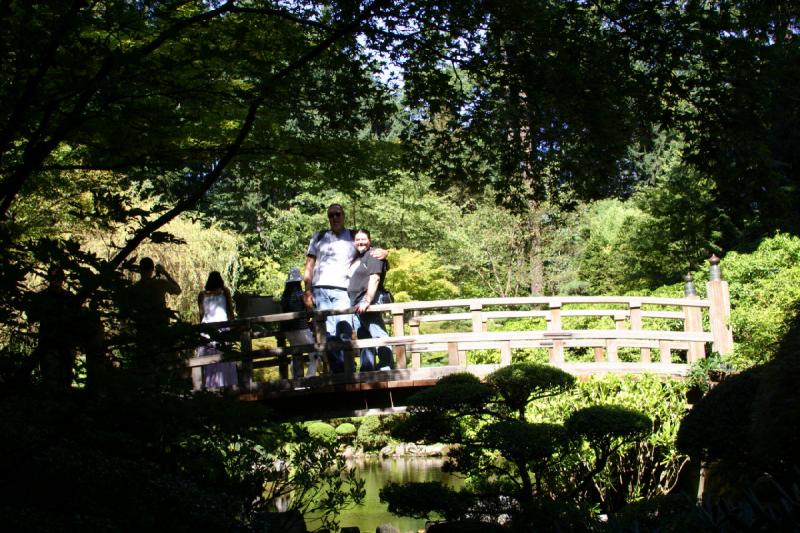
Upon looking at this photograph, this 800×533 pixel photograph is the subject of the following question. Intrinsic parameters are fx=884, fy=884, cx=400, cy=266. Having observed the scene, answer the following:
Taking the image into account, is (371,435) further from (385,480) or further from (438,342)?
(438,342)

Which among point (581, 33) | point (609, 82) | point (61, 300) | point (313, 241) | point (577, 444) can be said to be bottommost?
point (577, 444)

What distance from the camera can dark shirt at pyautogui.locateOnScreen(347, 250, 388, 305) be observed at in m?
9.21

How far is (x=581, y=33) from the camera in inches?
253

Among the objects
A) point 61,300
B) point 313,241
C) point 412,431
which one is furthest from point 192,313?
point 61,300

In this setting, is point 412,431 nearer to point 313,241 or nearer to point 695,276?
point 313,241

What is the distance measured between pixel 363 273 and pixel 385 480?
6.79m

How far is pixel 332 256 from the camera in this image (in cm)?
908

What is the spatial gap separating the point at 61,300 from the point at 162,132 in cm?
211

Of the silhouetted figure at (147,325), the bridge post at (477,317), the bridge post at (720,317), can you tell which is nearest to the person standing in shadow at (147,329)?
the silhouetted figure at (147,325)

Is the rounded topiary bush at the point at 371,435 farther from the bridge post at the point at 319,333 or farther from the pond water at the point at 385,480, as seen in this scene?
the bridge post at the point at 319,333

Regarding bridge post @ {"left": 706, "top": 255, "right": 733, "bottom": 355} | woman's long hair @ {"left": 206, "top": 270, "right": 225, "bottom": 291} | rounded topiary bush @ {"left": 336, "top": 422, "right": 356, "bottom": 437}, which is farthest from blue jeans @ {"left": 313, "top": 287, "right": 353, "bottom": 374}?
rounded topiary bush @ {"left": 336, "top": 422, "right": 356, "bottom": 437}

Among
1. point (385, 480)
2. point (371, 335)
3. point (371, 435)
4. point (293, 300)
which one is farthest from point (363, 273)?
point (371, 435)

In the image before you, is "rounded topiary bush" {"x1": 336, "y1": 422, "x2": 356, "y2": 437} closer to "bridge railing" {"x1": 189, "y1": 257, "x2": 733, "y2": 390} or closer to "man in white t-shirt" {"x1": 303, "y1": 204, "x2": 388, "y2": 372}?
"bridge railing" {"x1": 189, "y1": 257, "x2": 733, "y2": 390}

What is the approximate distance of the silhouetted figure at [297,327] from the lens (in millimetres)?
9953
